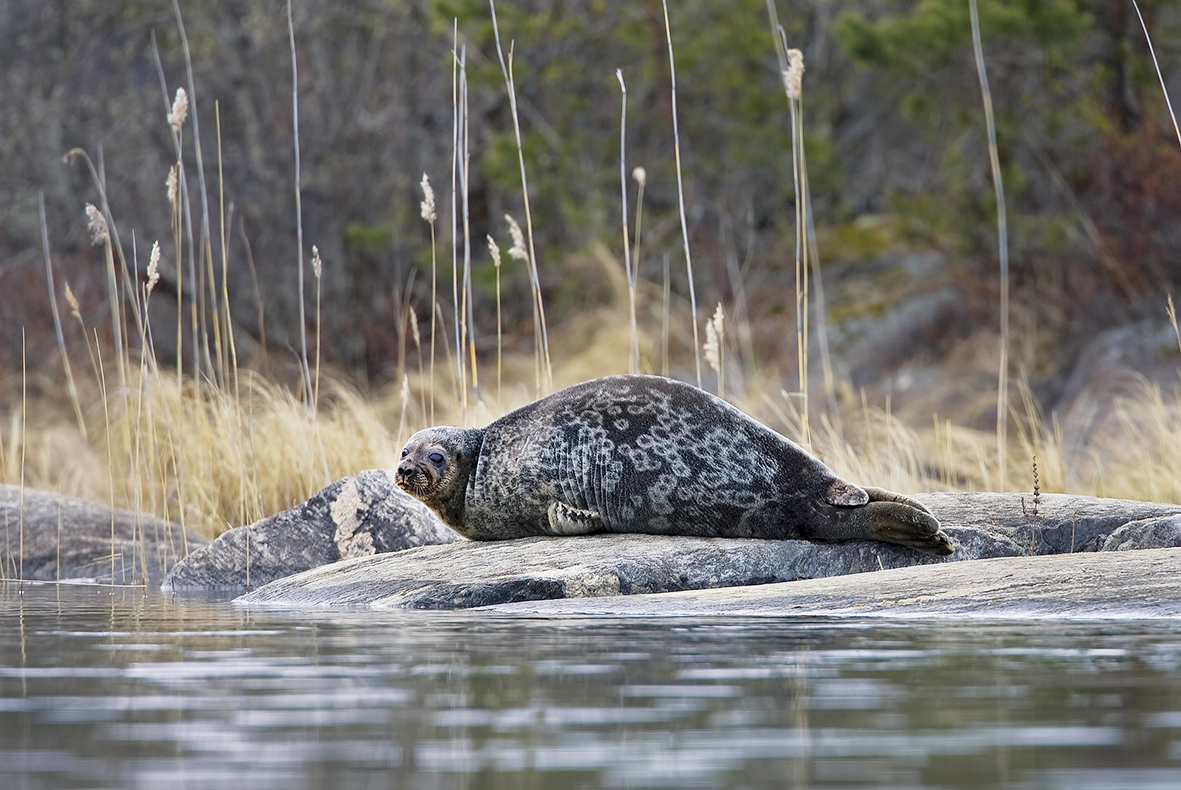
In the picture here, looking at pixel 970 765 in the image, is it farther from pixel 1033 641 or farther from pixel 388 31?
pixel 388 31

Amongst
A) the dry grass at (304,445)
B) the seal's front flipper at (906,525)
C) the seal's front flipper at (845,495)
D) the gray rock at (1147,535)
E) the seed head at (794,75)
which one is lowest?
the gray rock at (1147,535)

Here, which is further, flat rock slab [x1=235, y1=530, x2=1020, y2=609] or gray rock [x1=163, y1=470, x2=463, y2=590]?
gray rock [x1=163, y1=470, x2=463, y2=590]

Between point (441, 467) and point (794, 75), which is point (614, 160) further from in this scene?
point (441, 467)

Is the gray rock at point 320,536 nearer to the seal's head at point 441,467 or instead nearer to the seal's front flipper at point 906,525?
the seal's head at point 441,467

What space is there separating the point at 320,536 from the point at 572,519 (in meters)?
1.55

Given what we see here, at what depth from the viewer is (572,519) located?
5984mm

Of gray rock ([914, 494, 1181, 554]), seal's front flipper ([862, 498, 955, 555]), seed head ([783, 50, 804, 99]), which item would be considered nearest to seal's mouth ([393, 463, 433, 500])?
seal's front flipper ([862, 498, 955, 555])

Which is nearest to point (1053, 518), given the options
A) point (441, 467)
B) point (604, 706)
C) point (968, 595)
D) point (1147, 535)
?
point (1147, 535)

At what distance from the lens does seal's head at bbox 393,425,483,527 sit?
6113 millimetres

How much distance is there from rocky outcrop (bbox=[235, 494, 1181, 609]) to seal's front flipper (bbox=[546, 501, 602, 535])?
0.08 meters

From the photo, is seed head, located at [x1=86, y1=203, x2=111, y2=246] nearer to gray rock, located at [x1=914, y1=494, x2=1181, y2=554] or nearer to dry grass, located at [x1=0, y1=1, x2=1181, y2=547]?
dry grass, located at [x1=0, y1=1, x2=1181, y2=547]

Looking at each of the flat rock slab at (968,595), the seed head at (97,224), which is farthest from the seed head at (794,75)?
the seed head at (97,224)

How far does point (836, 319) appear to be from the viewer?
1692 centimetres

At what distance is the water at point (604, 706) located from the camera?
83.0 inches
